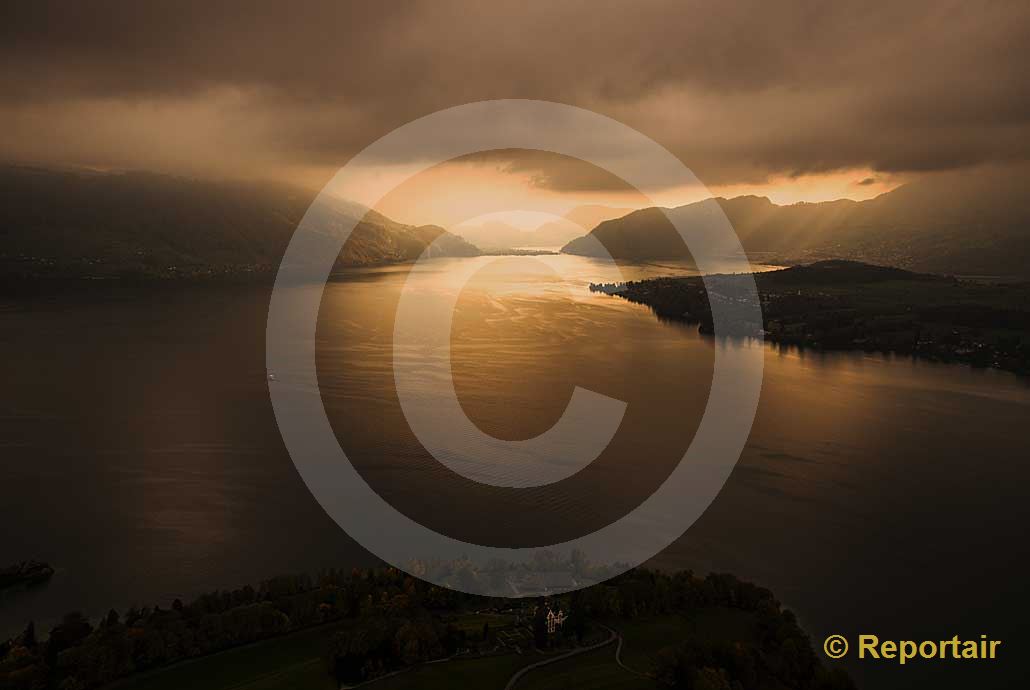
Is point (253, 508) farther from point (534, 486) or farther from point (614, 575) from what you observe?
point (614, 575)

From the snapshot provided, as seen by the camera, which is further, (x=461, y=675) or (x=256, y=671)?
(x=256, y=671)

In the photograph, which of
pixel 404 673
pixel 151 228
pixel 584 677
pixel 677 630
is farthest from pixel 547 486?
pixel 151 228

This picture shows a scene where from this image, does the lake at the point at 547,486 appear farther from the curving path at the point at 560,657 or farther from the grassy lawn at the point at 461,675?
the grassy lawn at the point at 461,675

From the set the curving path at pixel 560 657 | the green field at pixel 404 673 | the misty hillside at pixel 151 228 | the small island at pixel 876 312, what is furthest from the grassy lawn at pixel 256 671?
the misty hillside at pixel 151 228

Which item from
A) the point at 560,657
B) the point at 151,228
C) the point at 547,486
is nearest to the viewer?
the point at 560,657

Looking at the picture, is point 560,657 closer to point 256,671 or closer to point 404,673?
point 404,673

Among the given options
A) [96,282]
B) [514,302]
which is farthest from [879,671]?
[96,282]
